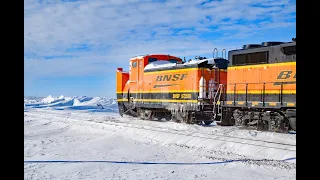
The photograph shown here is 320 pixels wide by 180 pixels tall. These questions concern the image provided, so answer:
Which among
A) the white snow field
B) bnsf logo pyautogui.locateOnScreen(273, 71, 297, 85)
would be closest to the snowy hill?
the white snow field

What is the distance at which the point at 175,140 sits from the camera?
11.1m

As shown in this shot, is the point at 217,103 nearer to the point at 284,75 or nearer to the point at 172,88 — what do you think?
the point at 172,88

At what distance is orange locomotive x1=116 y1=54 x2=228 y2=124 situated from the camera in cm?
1525

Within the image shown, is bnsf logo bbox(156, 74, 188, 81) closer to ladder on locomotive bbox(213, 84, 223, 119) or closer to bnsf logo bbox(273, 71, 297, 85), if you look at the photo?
ladder on locomotive bbox(213, 84, 223, 119)

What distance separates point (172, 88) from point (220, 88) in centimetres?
285

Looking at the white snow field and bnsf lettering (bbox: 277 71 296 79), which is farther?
bnsf lettering (bbox: 277 71 296 79)

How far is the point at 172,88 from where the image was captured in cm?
1664

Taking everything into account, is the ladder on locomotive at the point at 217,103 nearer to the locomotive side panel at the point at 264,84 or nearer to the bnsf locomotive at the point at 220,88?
the bnsf locomotive at the point at 220,88

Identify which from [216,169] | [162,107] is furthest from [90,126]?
[216,169]

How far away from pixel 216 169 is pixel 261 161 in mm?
1398

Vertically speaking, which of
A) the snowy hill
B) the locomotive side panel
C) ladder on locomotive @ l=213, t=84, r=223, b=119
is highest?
the locomotive side panel

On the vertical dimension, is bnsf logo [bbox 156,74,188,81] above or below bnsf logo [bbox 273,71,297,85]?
above

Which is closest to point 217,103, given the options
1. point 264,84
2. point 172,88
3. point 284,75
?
point 264,84
